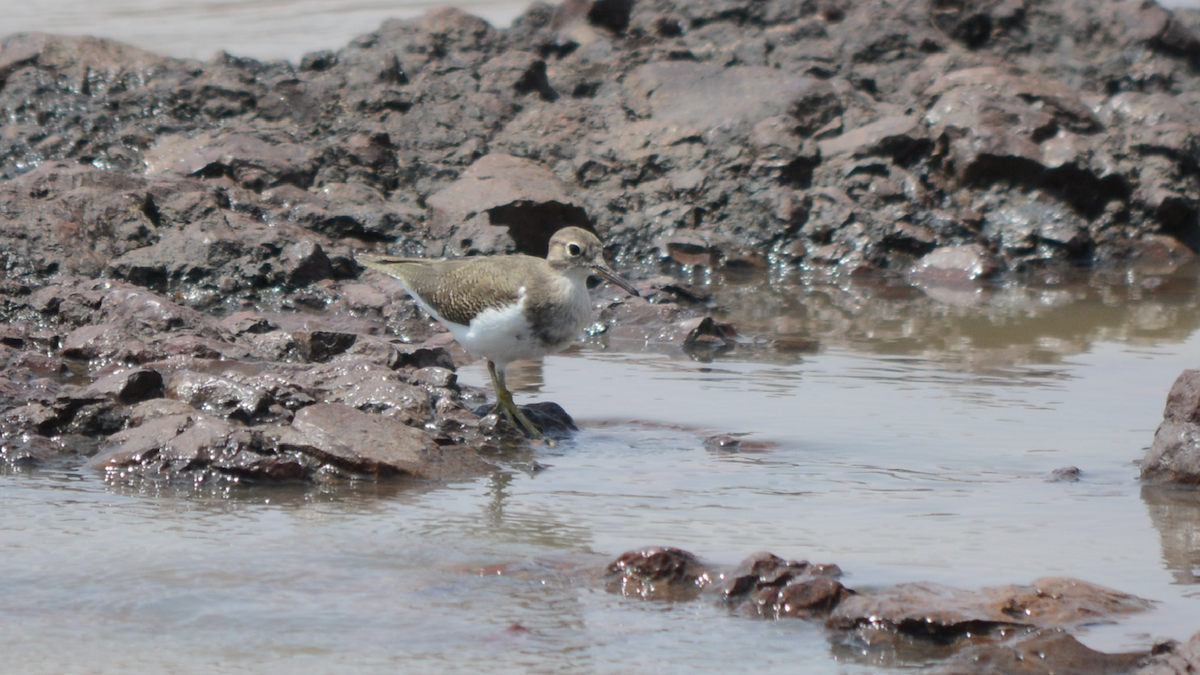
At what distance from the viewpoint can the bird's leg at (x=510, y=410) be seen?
23.6 ft

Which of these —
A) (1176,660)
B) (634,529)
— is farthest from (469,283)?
(1176,660)

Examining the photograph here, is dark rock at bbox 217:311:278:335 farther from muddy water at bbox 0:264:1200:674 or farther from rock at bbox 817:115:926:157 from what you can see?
rock at bbox 817:115:926:157

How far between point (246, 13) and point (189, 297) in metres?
14.4

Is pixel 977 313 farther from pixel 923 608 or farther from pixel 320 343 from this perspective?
pixel 923 608

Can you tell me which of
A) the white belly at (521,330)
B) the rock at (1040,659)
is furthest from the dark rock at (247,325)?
the rock at (1040,659)

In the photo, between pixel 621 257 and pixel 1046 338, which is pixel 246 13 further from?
pixel 1046 338

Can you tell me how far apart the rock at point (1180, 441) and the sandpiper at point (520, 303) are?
2.89 meters

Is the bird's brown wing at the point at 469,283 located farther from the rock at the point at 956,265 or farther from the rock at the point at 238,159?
the rock at the point at 956,265

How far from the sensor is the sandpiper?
729cm

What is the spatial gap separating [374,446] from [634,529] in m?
1.45

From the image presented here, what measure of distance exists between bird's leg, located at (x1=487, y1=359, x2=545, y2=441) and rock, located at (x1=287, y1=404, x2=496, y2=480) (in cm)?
47

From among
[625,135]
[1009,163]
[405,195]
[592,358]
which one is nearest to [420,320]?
[592,358]

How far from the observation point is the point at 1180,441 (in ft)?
20.4

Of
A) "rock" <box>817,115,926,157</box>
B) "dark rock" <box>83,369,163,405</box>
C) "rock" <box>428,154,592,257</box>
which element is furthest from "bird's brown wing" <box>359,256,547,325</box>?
"rock" <box>817,115,926,157</box>
